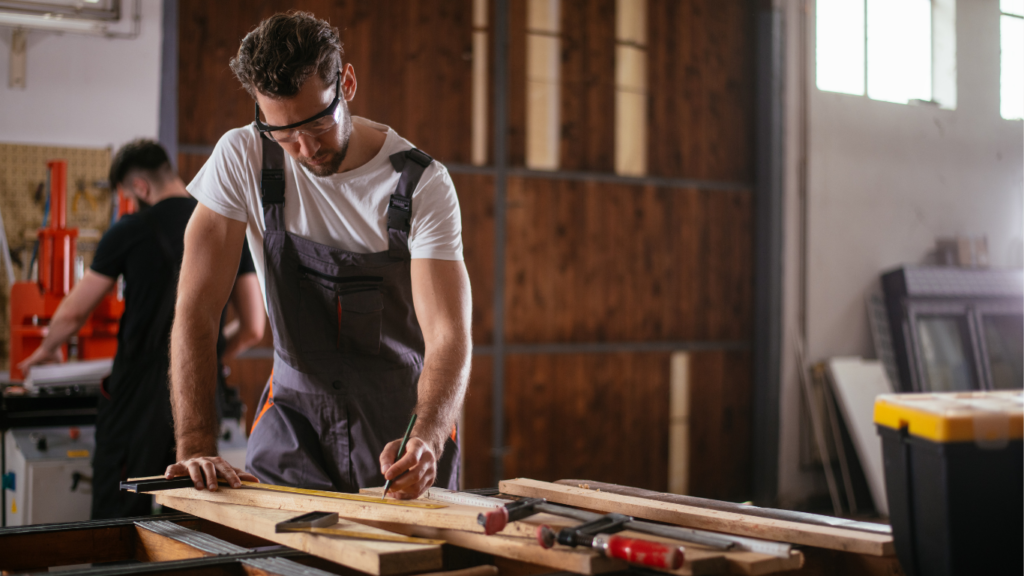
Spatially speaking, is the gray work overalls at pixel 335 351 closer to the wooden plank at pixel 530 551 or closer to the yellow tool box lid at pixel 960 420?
the wooden plank at pixel 530 551

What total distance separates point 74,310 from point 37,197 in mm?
1028

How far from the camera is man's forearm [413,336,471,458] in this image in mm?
1354

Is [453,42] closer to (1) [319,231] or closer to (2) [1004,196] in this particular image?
(1) [319,231]

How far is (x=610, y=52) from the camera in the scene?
4.43 meters

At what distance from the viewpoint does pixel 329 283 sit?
5.10 ft

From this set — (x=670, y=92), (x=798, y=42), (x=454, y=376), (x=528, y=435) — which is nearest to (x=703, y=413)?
(x=528, y=435)

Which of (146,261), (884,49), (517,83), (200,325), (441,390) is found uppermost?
(884,49)

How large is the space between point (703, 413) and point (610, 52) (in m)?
2.16

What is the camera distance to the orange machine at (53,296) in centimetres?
271

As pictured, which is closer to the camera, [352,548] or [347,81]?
[352,548]

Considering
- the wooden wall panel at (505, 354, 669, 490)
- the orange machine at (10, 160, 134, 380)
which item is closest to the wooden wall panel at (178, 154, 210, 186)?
the orange machine at (10, 160, 134, 380)

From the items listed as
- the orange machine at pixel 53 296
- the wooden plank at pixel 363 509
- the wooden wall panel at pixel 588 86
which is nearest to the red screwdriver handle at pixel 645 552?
the wooden plank at pixel 363 509

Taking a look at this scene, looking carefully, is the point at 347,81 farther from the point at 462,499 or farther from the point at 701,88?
the point at 701,88

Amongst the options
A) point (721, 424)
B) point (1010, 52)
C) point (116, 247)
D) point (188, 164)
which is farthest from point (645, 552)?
point (1010, 52)
